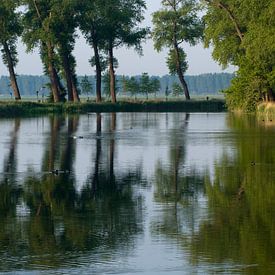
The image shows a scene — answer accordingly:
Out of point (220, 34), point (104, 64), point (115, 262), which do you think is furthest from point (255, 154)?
point (104, 64)

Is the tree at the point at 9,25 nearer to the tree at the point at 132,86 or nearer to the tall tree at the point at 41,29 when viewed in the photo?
the tall tree at the point at 41,29

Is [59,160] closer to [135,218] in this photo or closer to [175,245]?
[135,218]

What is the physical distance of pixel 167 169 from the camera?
28.2 meters

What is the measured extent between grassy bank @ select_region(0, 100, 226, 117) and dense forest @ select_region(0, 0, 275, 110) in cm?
424

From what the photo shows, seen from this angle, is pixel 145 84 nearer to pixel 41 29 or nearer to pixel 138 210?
pixel 41 29

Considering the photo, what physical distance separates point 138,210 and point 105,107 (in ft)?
261

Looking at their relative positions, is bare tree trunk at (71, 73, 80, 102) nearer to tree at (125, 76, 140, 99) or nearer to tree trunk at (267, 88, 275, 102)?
tree trunk at (267, 88, 275, 102)

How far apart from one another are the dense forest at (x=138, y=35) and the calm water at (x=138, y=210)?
38635 mm

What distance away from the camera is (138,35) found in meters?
110

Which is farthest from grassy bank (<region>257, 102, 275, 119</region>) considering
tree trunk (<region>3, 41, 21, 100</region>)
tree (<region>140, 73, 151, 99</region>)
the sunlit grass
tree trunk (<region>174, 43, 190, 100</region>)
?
tree (<region>140, 73, 151, 99</region>)

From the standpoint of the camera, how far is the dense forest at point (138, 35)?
244ft

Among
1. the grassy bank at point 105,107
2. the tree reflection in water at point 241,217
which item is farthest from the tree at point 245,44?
the tree reflection in water at point 241,217

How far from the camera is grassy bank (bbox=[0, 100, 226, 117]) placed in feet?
284

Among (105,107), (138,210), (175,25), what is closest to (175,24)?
(175,25)
